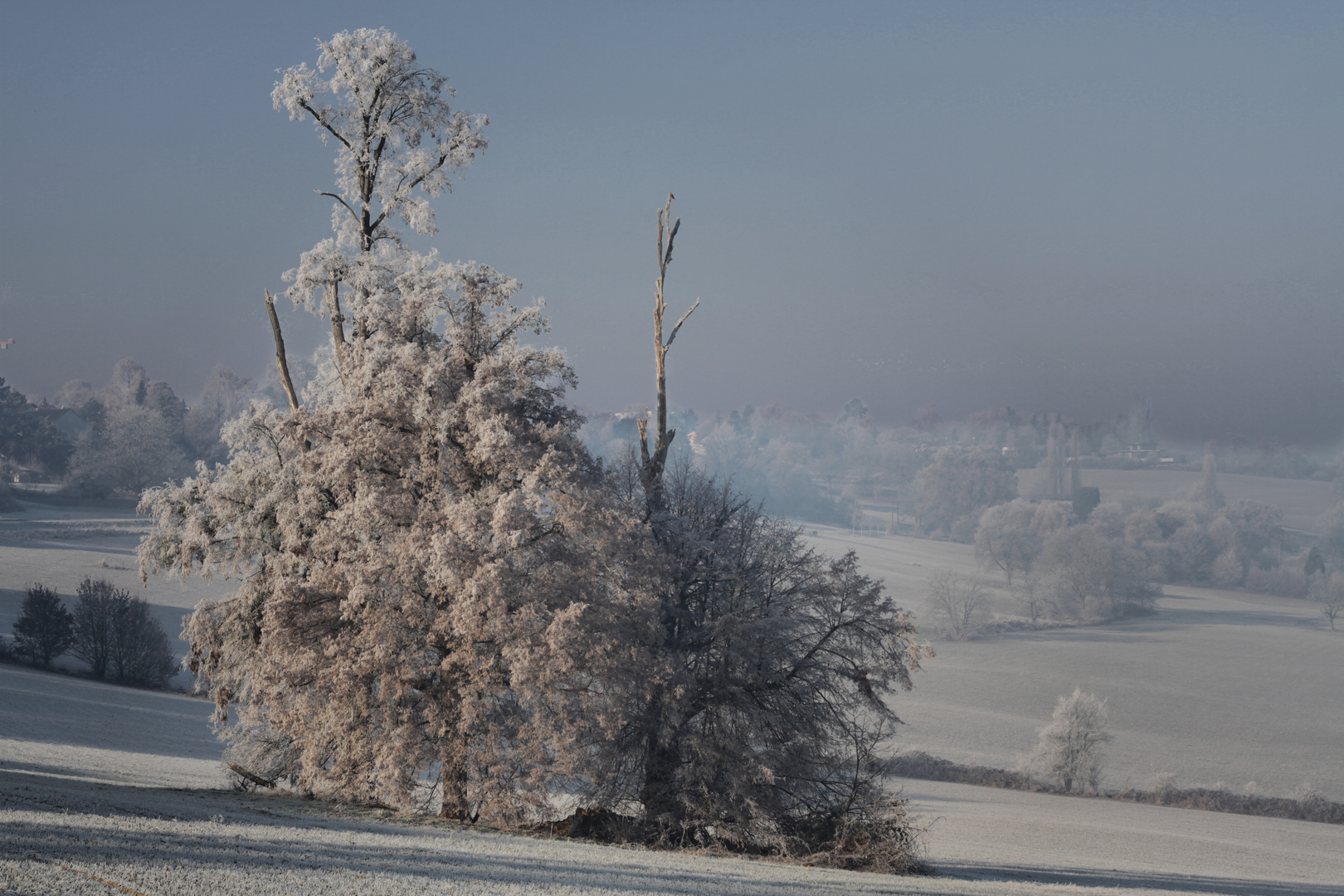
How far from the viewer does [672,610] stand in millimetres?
19078

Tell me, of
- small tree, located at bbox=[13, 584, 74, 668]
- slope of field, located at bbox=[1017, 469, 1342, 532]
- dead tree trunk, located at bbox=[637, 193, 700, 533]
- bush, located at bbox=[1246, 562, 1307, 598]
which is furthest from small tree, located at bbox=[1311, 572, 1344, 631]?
small tree, located at bbox=[13, 584, 74, 668]

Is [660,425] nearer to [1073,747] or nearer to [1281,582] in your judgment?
[1073,747]

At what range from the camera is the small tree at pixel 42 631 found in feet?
146

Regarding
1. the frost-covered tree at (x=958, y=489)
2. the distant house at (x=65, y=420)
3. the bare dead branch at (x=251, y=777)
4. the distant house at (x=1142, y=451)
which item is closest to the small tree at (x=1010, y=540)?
the frost-covered tree at (x=958, y=489)

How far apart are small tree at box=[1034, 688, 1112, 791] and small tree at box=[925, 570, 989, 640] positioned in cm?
3558

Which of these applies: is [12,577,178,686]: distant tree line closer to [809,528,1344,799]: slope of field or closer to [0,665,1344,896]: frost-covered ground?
[0,665,1344,896]: frost-covered ground

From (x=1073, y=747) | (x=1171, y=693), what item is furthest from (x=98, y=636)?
(x=1171, y=693)

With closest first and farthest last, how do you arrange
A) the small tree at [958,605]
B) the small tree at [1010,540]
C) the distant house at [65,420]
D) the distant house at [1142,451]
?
the small tree at [958,605]
the small tree at [1010,540]
the distant house at [65,420]
the distant house at [1142,451]

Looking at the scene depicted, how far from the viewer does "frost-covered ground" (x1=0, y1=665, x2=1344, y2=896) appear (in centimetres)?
897

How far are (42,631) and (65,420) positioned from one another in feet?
311

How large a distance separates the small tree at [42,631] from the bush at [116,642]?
2.58ft

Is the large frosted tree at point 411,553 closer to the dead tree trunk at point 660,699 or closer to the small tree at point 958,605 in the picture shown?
the dead tree trunk at point 660,699

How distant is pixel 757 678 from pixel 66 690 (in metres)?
34.7

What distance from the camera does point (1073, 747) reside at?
47.7 m
